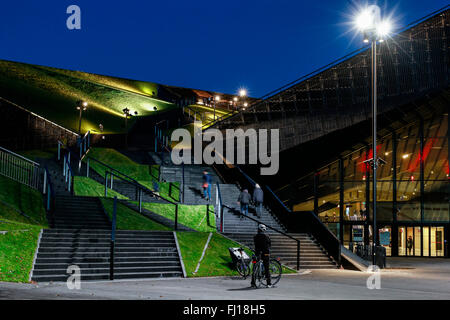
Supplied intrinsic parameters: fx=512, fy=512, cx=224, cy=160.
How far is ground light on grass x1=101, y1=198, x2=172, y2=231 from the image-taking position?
20620 millimetres

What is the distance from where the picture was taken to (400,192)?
1287 inches

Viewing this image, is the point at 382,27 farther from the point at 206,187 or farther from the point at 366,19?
the point at 206,187

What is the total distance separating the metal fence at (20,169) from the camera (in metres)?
21.8

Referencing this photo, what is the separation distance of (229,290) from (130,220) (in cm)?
1003

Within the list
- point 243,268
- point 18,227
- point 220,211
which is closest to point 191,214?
point 220,211

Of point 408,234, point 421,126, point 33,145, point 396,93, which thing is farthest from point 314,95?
point 33,145

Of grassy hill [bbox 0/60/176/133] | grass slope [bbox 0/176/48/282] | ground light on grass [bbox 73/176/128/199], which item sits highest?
grassy hill [bbox 0/60/176/133]

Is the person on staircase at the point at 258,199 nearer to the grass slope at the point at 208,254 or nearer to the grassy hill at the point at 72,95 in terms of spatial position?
the grass slope at the point at 208,254

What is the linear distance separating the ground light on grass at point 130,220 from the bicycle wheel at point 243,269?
6.03 m

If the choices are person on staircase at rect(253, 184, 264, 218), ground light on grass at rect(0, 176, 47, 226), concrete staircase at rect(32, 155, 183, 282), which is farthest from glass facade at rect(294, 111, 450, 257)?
ground light on grass at rect(0, 176, 47, 226)

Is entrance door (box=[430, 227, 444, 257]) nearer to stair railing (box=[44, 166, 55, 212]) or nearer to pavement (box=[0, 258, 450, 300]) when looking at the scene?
pavement (box=[0, 258, 450, 300])

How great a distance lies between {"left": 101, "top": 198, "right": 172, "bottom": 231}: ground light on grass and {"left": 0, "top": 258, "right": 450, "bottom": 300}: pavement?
6348mm
